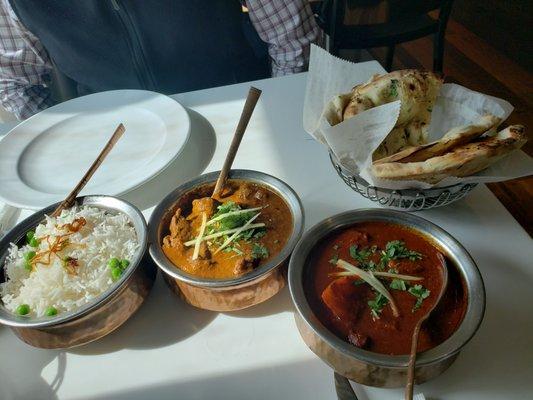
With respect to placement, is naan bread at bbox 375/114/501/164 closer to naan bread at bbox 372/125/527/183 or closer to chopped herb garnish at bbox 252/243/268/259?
naan bread at bbox 372/125/527/183

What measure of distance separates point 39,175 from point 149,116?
1.40ft

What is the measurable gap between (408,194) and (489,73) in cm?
328

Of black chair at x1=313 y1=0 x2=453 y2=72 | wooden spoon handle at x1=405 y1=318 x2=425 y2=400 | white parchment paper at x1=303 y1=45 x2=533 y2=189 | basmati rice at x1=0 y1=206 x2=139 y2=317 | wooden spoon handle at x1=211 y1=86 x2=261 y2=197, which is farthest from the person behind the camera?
black chair at x1=313 y1=0 x2=453 y2=72

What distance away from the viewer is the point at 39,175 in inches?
54.0

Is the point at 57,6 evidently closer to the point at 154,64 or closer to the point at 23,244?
the point at 154,64

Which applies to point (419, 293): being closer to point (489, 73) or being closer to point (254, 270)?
point (254, 270)

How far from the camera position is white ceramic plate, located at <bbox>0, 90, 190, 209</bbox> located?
1.28 meters

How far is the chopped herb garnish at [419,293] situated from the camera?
78 centimetres

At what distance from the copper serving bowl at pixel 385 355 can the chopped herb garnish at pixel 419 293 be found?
73 mm

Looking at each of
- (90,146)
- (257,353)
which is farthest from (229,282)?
(90,146)

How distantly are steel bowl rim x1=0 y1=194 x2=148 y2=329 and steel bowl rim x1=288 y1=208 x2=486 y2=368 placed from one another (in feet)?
1.11

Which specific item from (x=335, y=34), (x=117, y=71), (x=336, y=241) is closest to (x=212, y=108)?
(x=117, y=71)

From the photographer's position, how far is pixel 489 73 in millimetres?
3631

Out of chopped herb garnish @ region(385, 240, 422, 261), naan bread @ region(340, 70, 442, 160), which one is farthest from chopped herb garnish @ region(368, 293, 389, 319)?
naan bread @ region(340, 70, 442, 160)
